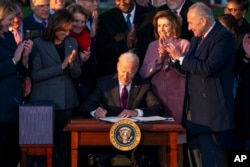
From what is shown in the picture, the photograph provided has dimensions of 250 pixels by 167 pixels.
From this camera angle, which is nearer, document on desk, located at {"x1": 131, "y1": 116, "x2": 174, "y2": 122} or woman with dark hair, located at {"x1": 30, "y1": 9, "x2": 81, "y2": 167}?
document on desk, located at {"x1": 131, "y1": 116, "x2": 174, "y2": 122}

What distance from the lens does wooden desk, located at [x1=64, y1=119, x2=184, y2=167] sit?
743cm

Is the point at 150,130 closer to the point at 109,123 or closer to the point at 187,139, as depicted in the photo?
the point at 109,123

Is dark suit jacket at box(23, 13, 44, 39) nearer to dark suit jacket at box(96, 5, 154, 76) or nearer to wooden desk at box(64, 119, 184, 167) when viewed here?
dark suit jacket at box(96, 5, 154, 76)

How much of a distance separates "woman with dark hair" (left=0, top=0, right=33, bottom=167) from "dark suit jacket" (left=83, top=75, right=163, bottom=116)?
0.64 metres

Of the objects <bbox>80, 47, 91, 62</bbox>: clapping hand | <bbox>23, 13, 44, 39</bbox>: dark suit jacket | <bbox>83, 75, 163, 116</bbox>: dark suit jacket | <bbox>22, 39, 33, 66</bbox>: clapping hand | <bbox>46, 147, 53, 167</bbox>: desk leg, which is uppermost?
<bbox>23, 13, 44, 39</bbox>: dark suit jacket

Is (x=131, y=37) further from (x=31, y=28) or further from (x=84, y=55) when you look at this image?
(x=31, y=28)

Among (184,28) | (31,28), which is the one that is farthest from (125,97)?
(31,28)

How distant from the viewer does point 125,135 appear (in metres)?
7.41

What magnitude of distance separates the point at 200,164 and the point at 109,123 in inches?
42.6

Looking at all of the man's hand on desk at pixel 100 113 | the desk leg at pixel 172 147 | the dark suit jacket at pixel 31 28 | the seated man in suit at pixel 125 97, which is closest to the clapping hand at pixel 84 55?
the seated man in suit at pixel 125 97

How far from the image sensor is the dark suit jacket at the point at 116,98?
7969 mm

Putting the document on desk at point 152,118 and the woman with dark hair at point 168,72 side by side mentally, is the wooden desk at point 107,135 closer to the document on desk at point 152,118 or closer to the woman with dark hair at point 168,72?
the document on desk at point 152,118

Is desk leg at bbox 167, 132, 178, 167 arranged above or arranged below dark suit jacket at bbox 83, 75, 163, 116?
below

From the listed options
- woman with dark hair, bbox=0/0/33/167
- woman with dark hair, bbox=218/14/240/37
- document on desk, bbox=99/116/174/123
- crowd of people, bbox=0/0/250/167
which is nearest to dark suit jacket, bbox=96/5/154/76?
crowd of people, bbox=0/0/250/167
